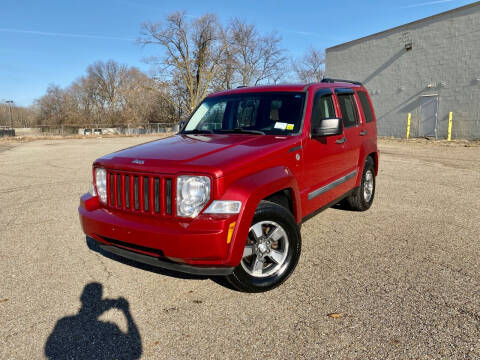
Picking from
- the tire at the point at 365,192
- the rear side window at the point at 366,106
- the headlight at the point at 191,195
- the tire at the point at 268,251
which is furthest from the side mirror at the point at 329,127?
the rear side window at the point at 366,106

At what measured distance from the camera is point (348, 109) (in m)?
5.03

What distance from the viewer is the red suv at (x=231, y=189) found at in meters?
2.71

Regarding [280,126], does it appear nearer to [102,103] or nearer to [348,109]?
[348,109]

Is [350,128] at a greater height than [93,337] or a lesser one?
greater

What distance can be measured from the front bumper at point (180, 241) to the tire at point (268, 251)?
0.33 meters

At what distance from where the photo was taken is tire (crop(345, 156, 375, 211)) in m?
5.55

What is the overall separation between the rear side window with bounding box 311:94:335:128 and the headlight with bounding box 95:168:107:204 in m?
2.28

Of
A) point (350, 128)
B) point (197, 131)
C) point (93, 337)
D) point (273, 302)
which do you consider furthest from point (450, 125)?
point (93, 337)

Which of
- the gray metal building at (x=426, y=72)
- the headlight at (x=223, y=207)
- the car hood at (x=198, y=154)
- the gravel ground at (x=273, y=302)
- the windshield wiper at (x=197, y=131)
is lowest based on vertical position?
the gravel ground at (x=273, y=302)

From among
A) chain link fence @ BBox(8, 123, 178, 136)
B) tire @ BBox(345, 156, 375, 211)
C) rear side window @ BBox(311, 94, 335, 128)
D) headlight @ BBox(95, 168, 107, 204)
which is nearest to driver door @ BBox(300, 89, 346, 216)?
rear side window @ BBox(311, 94, 335, 128)

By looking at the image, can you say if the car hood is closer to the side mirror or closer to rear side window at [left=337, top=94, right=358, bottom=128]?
the side mirror

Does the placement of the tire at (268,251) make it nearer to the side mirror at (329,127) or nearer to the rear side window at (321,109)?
the side mirror at (329,127)

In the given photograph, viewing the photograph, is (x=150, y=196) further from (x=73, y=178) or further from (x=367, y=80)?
(x=367, y=80)

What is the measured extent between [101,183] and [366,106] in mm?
4341
